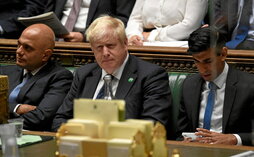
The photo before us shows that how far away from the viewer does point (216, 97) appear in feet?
11.9

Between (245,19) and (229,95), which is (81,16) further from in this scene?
(245,19)

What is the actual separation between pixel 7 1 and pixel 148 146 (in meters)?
3.94

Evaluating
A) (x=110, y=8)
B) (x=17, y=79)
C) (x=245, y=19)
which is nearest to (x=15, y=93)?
(x=17, y=79)

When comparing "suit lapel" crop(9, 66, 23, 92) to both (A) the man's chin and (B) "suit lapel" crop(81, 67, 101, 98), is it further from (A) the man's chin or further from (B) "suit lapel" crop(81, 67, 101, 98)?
(A) the man's chin

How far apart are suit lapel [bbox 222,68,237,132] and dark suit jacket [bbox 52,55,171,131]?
346 mm

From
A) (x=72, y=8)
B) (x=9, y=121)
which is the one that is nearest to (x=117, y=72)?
(x=9, y=121)

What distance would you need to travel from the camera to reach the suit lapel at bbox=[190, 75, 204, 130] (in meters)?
3.64

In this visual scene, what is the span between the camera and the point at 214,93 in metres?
3.63

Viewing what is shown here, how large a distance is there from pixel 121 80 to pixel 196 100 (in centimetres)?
46

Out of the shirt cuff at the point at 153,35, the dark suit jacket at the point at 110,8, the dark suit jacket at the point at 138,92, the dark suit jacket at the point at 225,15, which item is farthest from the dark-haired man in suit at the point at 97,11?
the dark suit jacket at the point at 225,15

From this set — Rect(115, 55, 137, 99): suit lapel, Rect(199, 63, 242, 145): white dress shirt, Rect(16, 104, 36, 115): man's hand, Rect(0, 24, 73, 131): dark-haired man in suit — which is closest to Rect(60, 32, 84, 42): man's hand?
Rect(0, 24, 73, 131): dark-haired man in suit

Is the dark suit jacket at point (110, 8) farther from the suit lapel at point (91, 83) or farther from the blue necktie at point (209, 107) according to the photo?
the blue necktie at point (209, 107)

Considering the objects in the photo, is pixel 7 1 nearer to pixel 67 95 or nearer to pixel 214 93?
pixel 67 95

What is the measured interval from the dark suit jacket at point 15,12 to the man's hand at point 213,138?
8.44ft
